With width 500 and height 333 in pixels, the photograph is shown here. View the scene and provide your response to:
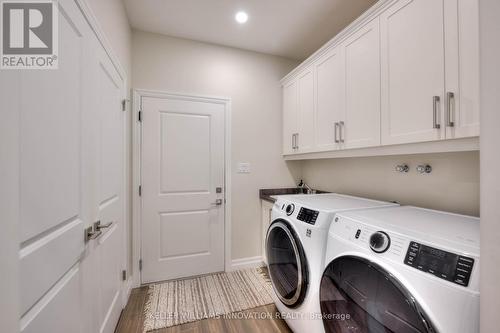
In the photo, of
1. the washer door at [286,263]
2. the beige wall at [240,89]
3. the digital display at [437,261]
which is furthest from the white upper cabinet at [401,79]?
the washer door at [286,263]

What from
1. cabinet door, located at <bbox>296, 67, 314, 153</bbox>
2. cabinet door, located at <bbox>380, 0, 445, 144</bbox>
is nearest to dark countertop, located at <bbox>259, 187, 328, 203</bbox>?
cabinet door, located at <bbox>296, 67, 314, 153</bbox>

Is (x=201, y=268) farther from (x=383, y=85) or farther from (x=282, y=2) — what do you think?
(x=282, y=2)

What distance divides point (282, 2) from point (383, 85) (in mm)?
1133

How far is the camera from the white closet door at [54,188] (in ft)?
2.17

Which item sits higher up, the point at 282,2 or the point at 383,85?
the point at 282,2

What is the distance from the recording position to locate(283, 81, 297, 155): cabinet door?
8.04ft

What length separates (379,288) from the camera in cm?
88

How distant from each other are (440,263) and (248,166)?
79.6 inches

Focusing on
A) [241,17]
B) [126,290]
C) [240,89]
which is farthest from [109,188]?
[241,17]

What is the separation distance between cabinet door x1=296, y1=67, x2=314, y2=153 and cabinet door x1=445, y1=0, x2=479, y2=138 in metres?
1.13

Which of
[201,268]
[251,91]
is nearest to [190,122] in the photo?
[251,91]

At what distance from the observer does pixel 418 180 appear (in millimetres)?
1521

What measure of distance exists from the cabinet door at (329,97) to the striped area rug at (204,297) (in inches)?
60.5

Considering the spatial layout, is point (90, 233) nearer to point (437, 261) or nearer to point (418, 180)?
point (437, 261)
